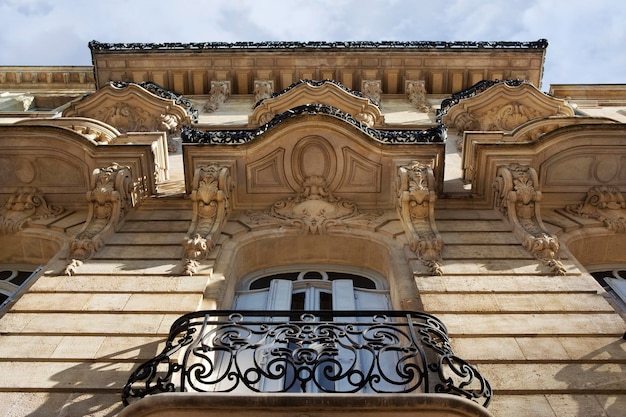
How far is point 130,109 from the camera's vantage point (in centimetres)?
1588

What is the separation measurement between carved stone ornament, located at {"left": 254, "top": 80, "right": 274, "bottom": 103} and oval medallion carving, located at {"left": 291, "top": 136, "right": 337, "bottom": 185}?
8.51m

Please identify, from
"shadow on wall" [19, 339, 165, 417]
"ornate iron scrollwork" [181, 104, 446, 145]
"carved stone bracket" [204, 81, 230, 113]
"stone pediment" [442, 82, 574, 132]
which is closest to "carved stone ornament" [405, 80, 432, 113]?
"stone pediment" [442, 82, 574, 132]

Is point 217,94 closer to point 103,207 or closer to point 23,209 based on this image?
point 23,209

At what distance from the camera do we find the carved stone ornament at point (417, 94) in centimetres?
1786

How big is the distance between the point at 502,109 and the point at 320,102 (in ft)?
16.0

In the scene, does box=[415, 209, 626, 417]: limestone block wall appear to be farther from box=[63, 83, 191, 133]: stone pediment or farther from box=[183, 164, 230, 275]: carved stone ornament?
box=[63, 83, 191, 133]: stone pediment

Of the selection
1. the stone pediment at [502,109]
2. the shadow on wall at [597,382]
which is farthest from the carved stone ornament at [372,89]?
the shadow on wall at [597,382]

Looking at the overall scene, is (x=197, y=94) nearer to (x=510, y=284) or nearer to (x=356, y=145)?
(x=356, y=145)

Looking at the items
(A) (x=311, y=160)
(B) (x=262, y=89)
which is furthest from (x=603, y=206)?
(B) (x=262, y=89)

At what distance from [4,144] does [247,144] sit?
14.3ft

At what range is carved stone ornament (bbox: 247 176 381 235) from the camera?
9688mm

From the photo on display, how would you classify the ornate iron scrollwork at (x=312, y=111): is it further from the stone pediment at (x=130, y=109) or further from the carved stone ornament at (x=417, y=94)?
the carved stone ornament at (x=417, y=94)

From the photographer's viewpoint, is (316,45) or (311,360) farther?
(316,45)

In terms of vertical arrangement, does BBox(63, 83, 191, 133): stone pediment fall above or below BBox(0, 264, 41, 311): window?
above
